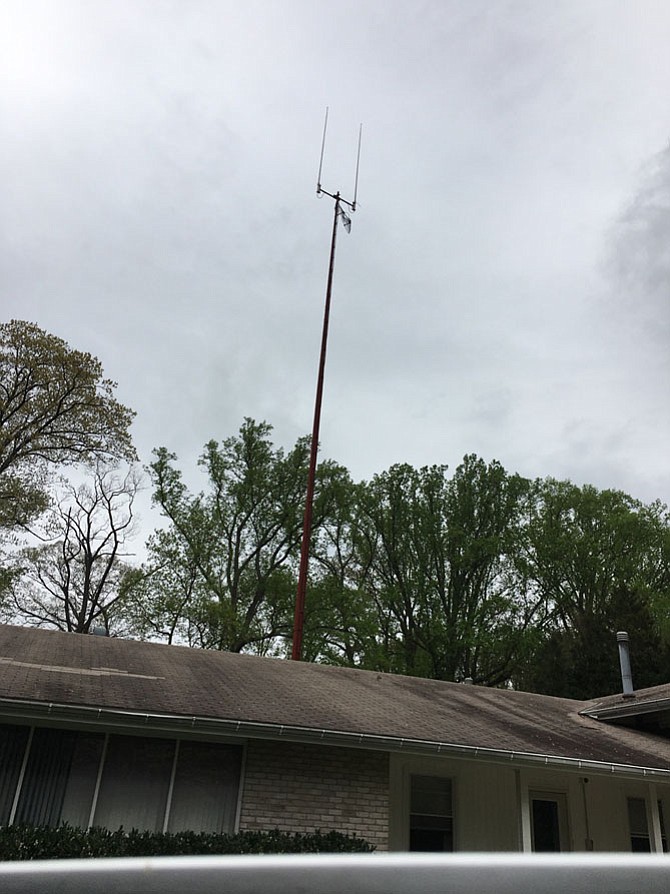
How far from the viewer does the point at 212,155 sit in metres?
18.4

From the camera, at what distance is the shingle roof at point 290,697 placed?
8727 mm

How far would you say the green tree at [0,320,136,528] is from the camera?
A: 21484 mm

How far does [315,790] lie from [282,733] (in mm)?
1355

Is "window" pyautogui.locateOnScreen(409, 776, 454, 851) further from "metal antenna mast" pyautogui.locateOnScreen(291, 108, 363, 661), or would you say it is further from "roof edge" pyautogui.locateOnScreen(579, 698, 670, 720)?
"metal antenna mast" pyautogui.locateOnScreen(291, 108, 363, 661)

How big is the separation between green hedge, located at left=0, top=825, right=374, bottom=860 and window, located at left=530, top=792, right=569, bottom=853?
378cm

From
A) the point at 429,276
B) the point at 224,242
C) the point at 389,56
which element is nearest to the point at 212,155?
the point at 224,242

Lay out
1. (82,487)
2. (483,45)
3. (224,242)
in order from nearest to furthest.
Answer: (483,45), (224,242), (82,487)

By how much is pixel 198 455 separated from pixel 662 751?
1985cm

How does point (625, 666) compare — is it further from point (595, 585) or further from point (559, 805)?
point (595, 585)

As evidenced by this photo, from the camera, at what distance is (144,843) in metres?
7.75

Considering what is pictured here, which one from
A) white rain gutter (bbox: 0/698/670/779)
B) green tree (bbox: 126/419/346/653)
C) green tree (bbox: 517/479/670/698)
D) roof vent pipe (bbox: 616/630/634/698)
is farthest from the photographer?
green tree (bbox: 126/419/346/653)

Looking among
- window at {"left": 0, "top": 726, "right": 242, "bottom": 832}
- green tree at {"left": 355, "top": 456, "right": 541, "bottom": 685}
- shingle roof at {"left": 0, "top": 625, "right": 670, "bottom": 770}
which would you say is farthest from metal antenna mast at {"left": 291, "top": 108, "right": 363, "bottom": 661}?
window at {"left": 0, "top": 726, "right": 242, "bottom": 832}

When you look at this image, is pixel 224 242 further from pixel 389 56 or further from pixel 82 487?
pixel 82 487

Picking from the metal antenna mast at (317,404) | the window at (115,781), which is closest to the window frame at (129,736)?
the window at (115,781)
